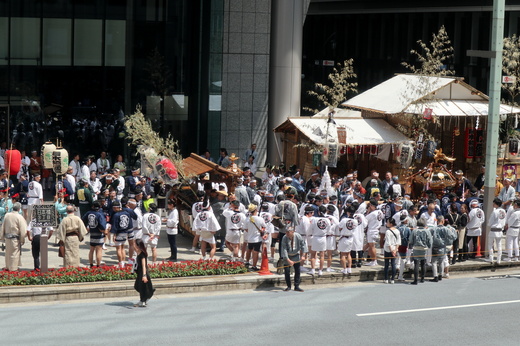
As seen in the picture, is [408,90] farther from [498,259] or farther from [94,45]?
[94,45]

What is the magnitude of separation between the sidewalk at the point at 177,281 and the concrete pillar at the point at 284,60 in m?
12.3

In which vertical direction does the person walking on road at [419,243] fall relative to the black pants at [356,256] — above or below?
above

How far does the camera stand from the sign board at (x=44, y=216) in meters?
20.5

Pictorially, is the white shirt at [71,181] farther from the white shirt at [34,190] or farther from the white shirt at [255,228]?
the white shirt at [255,228]

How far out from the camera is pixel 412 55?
4888cm

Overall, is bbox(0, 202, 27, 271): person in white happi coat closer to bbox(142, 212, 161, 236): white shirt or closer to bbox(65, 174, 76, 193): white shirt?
bbox(142, 212, 161, 236): white shirt

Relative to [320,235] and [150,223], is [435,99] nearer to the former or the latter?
[320,235]

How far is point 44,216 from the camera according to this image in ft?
67.4

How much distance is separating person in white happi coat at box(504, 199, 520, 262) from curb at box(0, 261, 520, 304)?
309 cm

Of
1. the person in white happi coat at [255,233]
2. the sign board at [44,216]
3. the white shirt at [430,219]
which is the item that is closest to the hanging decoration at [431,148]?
the white shirt at [430,219]

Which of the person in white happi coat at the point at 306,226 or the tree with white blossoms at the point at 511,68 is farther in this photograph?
the tree with white blossoms at the point at 511,68

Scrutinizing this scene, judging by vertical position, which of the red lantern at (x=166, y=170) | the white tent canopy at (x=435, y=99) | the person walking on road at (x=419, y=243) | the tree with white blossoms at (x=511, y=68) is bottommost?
the person walking on road at (x=419, y=243)

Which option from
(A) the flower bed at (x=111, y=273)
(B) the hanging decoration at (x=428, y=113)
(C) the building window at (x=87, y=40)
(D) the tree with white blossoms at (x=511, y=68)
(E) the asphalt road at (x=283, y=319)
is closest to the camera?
(E) the asphalt road at (x=283, y=319)

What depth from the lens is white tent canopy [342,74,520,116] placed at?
96.4ft
